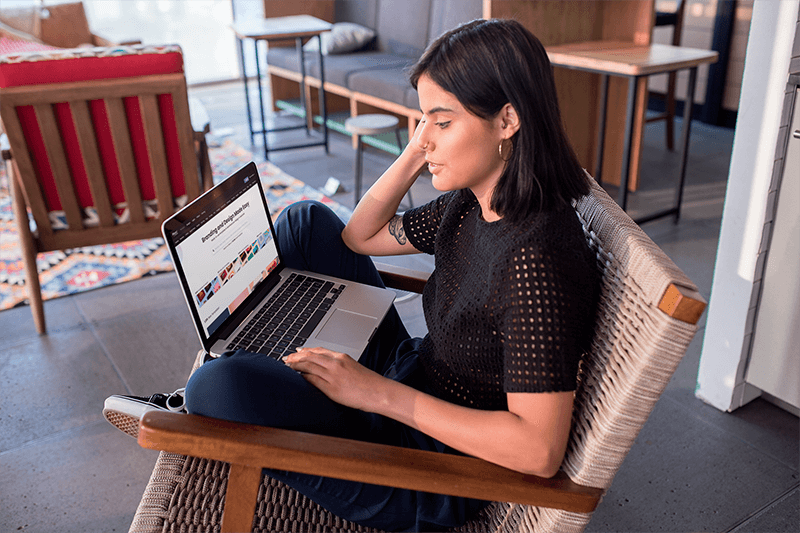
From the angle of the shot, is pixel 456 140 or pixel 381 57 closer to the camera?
pixel 456 140

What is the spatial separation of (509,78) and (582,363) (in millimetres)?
451

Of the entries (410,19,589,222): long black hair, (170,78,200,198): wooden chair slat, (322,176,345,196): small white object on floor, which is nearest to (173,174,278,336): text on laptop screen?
(410,19,589,222): long black hair

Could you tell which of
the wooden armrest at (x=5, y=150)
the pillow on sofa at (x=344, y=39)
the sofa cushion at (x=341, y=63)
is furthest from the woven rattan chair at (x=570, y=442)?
the pillow on sofa at (x=344, y=39)

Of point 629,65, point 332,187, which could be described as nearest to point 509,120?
point 629,65

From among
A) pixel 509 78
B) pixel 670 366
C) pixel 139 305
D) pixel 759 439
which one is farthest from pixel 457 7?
pixel 670 366

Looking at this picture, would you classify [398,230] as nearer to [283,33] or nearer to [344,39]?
[283,33]

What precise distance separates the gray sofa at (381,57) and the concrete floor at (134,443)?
201cm

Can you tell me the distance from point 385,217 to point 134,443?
1053mm

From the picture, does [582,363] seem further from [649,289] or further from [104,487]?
[104,487]

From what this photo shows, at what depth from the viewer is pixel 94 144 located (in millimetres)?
2207

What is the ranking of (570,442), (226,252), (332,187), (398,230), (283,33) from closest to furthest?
(570,442), (226,252), (398,230), (332,187), (283,33)

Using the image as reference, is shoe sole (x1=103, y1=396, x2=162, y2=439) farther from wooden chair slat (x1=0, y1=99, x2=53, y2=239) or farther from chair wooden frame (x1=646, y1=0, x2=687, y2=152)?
chair wooden frame (x1=646, y1=0, x2=687, y2=152)

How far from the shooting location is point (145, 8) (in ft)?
21.8

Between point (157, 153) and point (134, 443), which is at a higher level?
point (157, 153)
